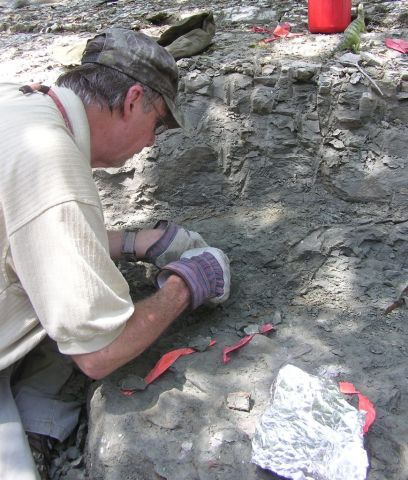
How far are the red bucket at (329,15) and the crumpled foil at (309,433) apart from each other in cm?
219

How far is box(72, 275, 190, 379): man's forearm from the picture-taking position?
152cm

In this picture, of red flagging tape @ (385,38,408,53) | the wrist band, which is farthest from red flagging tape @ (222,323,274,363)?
red flagging tape @ (385,38,408,53)

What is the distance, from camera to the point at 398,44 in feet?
9.11

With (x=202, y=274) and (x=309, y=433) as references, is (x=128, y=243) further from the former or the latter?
(x=309, y=433)

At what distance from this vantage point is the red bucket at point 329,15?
301 cm

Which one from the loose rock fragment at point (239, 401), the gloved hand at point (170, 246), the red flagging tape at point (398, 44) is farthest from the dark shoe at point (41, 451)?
→ the red flagging tape at point (398, 44)

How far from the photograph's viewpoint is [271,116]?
270cm

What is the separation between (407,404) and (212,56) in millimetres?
2125

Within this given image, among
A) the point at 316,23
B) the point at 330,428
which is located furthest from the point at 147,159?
the point at 330,428

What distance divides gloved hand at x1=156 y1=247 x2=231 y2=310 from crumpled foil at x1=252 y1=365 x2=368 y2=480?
392mm

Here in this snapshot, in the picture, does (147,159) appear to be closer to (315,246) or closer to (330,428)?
(315,246)

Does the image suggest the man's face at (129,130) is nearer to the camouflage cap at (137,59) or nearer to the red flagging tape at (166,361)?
the camouflage cap at (137,59)

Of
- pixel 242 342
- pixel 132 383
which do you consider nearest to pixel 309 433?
pixel 242 342

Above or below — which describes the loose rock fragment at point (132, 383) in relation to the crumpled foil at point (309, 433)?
below
